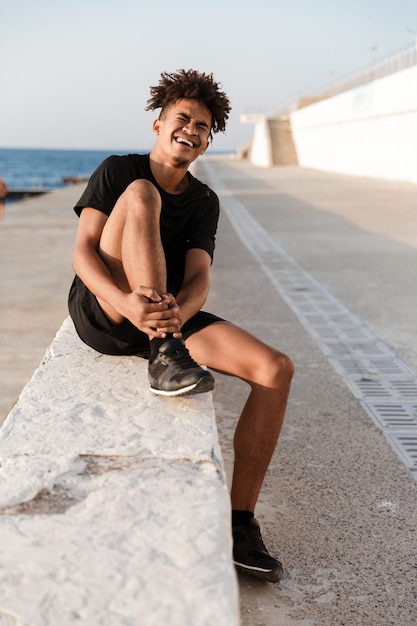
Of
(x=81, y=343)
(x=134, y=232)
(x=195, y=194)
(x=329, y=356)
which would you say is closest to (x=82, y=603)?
(x=134, y=232)

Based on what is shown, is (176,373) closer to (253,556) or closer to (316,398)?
(253,556)

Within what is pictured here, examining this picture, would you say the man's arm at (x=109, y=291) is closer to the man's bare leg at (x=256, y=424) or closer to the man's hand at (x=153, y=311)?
the man's hand at (x=153, y=311)

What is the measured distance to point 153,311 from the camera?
128 inches

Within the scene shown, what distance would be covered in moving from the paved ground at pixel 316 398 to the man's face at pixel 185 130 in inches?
57.9

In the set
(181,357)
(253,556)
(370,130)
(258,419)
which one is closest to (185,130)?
(181,357)

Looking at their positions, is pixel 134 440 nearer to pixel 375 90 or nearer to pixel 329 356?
pixel 329 356

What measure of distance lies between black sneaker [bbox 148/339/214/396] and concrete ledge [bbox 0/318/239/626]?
0.06 metres

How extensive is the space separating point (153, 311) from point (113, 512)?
41.3 inches

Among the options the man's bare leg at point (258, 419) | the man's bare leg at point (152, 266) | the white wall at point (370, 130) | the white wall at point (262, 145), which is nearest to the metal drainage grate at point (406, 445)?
the man's bare leg at point (258, 419)

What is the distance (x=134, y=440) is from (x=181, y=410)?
0.35 metres

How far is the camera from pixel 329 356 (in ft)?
20.2

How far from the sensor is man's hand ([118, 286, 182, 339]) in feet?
10.6

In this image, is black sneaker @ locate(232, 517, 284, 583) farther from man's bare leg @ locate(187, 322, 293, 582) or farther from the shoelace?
the shoelace

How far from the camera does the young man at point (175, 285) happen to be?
324cm
